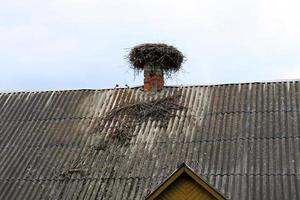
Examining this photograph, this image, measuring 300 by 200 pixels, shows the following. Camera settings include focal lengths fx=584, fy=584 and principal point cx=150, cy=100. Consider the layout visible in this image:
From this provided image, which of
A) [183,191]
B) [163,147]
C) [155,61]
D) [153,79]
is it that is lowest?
[183,191]

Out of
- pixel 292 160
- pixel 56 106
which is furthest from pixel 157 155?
pixel 56 106

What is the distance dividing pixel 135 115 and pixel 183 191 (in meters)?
3.41

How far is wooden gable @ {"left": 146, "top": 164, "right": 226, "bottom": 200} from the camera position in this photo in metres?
11.8

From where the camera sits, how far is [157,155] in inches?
520

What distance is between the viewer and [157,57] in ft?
52.5

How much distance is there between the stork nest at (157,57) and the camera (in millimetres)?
15891

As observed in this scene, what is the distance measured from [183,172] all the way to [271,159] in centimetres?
196

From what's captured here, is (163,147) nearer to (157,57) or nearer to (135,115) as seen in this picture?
(135,115)

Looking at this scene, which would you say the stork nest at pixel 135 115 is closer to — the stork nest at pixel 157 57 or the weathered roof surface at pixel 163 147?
the weathered roof surface at pixel 163 147

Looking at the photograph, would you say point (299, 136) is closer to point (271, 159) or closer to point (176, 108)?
point (271, 159)

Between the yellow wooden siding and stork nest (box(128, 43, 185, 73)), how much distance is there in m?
4.84

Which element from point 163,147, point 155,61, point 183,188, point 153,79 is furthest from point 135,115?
point 183,188

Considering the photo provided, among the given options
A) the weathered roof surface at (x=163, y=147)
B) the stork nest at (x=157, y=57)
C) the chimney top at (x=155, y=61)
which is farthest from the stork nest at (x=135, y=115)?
the stork nest at (x=157, y=57)

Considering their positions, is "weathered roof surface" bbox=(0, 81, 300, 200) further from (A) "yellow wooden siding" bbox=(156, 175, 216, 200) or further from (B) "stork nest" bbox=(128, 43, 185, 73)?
(B) "stork nest" bbox=(128, 43, 185, 73)
